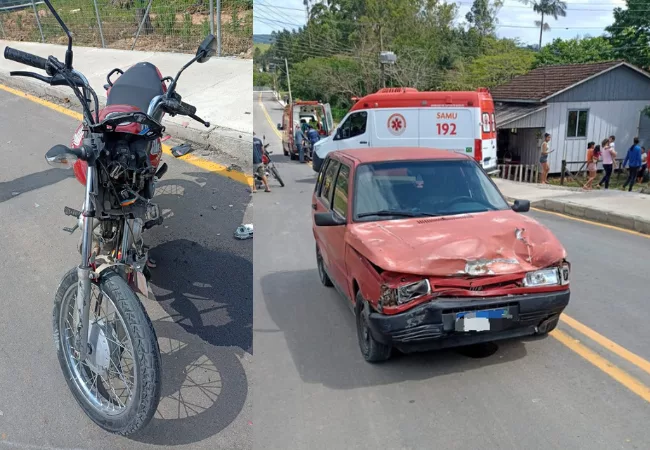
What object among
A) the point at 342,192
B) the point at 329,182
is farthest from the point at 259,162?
the point at 342,192

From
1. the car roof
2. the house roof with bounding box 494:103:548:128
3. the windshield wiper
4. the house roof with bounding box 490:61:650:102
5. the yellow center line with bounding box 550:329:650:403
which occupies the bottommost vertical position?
the yellow center line with bounding box 550:329:650:403

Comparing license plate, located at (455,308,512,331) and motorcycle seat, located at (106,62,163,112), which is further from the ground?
motorcycle seat, located at (106,62,163,112)

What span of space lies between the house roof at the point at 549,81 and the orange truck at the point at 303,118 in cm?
746

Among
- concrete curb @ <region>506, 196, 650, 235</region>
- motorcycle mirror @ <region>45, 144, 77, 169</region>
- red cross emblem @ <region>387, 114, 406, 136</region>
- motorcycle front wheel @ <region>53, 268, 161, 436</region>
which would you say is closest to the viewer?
motorcycle front wheel @ <region>53, 268, 161, 436</region>

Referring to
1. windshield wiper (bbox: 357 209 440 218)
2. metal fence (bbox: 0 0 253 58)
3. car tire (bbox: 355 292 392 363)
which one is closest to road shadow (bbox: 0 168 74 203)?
windshield wiper (bbox: 357 209 440 218)

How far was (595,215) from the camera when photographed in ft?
35.8

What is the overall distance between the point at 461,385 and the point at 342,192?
2276mm

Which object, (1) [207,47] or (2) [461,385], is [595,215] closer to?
(2) [461,385]

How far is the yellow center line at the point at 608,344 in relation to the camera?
442cm

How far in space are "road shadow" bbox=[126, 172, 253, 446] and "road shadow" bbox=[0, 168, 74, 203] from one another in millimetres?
1522

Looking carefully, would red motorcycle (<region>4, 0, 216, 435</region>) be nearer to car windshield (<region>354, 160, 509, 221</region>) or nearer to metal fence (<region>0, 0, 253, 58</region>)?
car windshield (<region>354, 160, 509, 221</region>)

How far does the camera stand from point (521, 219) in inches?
195

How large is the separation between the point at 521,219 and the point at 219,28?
9.37 metres

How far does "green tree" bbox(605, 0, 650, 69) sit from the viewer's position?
29.9m
